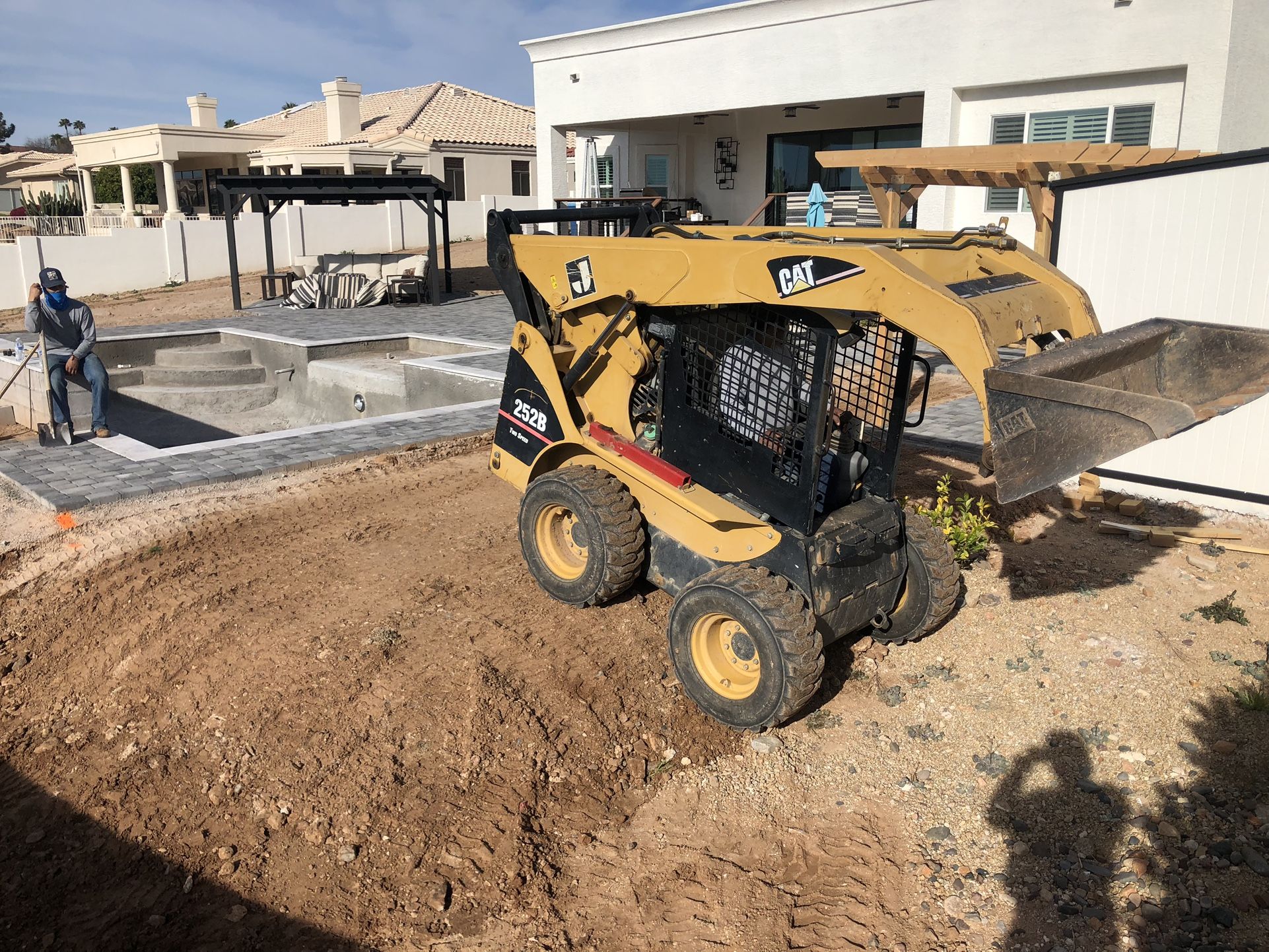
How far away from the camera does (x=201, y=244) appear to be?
2816 cm

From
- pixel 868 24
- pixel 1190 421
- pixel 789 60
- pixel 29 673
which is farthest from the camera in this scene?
pixel 789 60

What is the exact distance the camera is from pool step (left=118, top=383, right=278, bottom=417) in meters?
14.6

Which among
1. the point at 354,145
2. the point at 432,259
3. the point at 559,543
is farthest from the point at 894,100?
the point at 354,145

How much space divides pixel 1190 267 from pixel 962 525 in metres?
3.06

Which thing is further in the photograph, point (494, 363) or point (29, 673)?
point (494, 363)

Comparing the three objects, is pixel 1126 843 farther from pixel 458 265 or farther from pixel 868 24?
pixel 458 265

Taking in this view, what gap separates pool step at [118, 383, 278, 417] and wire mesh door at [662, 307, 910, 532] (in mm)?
11492

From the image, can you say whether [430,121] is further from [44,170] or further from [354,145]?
[44,170]

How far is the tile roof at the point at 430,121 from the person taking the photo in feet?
131

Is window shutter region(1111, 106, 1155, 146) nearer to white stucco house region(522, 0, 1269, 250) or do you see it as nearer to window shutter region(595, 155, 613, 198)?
white stucco house region(522, 0, 1269, 250)

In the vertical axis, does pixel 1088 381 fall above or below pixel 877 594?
above

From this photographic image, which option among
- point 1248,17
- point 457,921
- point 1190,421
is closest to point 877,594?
point 1190,421

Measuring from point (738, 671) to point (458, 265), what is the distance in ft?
86.1

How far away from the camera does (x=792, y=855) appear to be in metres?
4.17
